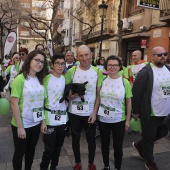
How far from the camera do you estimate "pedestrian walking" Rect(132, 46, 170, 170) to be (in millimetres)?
3484

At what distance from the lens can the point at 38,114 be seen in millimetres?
2867

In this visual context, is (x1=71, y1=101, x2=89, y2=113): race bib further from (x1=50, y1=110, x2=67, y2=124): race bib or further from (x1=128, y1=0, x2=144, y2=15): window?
(x1=128, y1=0, x2=144, y2=15): window

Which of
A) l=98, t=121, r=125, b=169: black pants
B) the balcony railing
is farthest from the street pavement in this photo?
the balcony railing

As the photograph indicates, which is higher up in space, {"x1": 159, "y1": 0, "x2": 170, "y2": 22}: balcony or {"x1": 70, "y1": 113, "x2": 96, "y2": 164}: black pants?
{"x1": 159, "y1": 0, "x2": 170, "y2": 22}: balcony

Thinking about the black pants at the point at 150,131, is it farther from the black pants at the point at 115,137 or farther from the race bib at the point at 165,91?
the black pants at the point at 115,137

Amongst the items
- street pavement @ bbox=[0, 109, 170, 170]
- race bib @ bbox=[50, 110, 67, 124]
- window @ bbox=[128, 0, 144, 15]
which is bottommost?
street pavement @ bbox=[0, 109, 170, 170]

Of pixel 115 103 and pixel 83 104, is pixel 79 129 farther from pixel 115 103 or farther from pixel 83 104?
pixel 115 103

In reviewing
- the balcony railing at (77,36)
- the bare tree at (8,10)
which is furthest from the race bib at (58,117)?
the balcony railing at (77,36)

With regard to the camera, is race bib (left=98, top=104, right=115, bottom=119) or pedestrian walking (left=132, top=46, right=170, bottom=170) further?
pedestrian walking (left=132, top=46, right=170, bottom=170)

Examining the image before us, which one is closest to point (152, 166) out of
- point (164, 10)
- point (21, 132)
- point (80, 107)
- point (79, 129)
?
point (79, 129)

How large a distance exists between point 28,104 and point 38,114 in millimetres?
199

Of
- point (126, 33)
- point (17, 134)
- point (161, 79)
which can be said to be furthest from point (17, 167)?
point (126, 33)

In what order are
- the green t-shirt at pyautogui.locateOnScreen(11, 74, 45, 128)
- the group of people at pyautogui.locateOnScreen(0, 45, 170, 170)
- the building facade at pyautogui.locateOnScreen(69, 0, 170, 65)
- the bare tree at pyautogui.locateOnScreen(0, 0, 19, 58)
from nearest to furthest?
the green t-shirt at pyautogui.locateOnScreen(11, 74, 45, 128), the group of people at pyautogui.locateOnScreen(0, 45, 170, 170), the building facade at pyautogui.locateOnScreen(69, 0, 170, 65), the bare tree at pyautogui.locateOnScreen(0, 0, 19, 58)

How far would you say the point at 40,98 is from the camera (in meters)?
2.86
